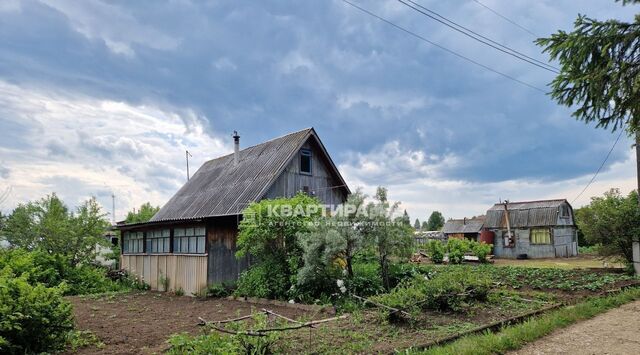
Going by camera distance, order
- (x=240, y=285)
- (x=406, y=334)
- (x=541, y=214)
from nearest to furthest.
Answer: (x=406, y=334)
(x=240, y=285)
(x=541, y=214)

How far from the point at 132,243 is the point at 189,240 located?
6617 mm

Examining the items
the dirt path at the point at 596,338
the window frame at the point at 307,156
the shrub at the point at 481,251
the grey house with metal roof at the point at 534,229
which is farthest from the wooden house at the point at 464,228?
the dirt path at the point at 596,338

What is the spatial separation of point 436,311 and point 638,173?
11.5m

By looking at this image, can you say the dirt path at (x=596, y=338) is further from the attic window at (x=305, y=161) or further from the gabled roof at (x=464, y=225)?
the gabled roof at (x=464, y=225)

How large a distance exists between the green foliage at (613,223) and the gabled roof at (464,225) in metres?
21.0

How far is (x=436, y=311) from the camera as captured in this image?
340 inches

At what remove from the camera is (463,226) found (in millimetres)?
40062

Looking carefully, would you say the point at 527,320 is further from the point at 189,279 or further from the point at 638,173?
the point at 189,279

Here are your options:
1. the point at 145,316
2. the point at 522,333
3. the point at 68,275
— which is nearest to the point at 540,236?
the point at 522,333

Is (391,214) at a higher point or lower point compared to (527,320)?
higher

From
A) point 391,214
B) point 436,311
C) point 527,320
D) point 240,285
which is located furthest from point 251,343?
point 240,285

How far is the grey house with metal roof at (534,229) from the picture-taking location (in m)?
30.3

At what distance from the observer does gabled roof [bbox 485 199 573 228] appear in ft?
101

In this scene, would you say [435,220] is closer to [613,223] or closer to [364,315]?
[613,223]
